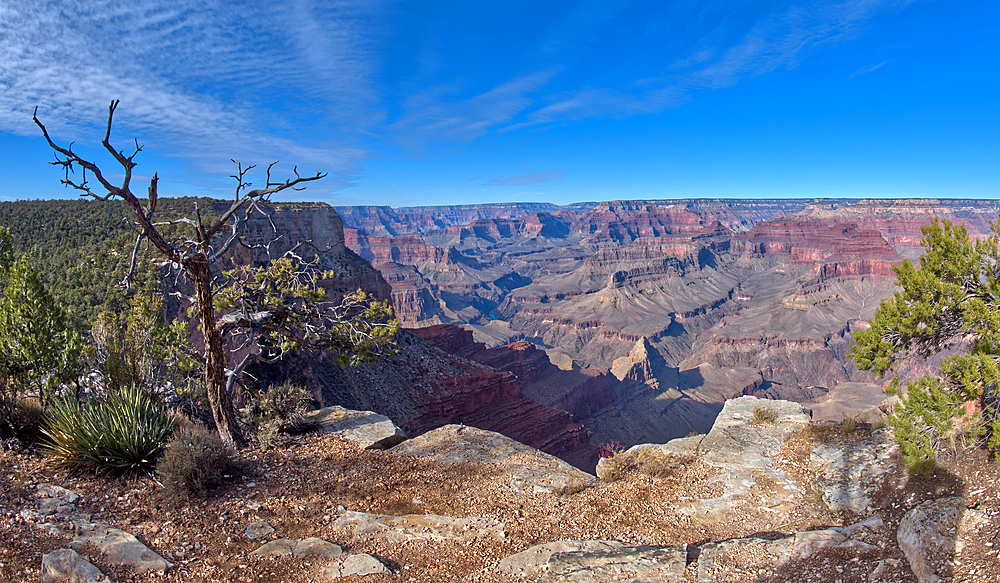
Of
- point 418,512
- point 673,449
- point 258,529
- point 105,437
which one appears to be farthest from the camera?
point 673,449

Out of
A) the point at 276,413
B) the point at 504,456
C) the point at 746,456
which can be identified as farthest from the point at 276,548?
the point at 746,456

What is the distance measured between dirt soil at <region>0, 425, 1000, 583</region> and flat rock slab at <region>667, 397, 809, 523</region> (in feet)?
1.07

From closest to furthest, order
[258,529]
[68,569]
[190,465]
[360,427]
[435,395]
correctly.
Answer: [68,569], [258,529], [190,465], [360,427], [435,395]

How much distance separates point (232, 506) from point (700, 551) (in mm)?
6746

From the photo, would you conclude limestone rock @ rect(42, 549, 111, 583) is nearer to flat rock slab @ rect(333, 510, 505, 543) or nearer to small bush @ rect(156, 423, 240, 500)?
small bush @ rect(156, 423, 240, 500)

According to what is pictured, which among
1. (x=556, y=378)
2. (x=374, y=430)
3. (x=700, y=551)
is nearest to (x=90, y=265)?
(x=374, y=430)

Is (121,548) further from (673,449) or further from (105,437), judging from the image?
(673,449)

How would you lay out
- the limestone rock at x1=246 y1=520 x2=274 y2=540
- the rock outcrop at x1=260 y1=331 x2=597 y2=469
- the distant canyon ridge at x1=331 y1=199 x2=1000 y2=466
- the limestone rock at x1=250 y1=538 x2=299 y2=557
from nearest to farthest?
1. the limestone rock at x1=250 y1=538 x2=299 y2=557
2. the limestone rock at x1=246 y1=520 x2=274 y2=540
3. the rock outcrop at x1=260 y1=331 x2=597 y2=469
4. the distant canyon ridge at x1=331 y1=199 x2=1000 y2=466

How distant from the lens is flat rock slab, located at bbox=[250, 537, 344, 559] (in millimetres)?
6211

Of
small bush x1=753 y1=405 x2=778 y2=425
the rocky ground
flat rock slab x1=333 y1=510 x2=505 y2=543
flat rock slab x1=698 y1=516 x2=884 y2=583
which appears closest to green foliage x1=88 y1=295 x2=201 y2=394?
the rocky ground

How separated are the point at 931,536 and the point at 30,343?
14.6 meters

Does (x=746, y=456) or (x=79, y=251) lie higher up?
(x=79, y=251)

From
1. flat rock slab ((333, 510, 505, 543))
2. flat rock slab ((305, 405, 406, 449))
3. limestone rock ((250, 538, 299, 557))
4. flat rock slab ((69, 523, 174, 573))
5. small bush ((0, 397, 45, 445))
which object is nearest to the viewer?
flat rock slab ((69, 523, 174, 573))

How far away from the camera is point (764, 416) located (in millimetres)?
13156
